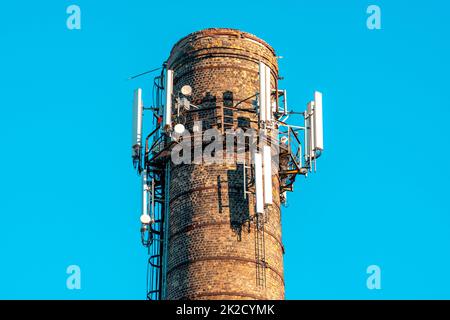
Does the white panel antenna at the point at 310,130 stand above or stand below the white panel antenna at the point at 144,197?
above

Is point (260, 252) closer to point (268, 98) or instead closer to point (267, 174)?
point (267, 174)

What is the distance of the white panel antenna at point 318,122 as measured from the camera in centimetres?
5850

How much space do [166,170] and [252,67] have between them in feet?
19.5

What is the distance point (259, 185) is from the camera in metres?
56.2

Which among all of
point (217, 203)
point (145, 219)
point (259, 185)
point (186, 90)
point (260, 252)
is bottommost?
point (260, 252)

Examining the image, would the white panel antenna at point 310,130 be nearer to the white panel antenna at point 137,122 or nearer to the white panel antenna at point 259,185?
the white panel antenna at point 259,185

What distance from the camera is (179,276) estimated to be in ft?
184

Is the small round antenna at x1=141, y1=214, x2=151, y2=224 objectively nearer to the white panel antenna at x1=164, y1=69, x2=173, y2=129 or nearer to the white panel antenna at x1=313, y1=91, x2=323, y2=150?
the white panel antenna at x1=164, y1=69, x2=173, y2=129

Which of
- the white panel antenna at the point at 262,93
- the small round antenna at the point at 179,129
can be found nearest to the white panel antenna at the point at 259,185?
the white panel antenna at the point at 262,93

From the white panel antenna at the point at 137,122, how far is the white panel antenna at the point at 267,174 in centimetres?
593

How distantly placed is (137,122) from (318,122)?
25.8 ft


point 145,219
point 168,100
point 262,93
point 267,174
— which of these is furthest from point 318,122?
point 145,219
